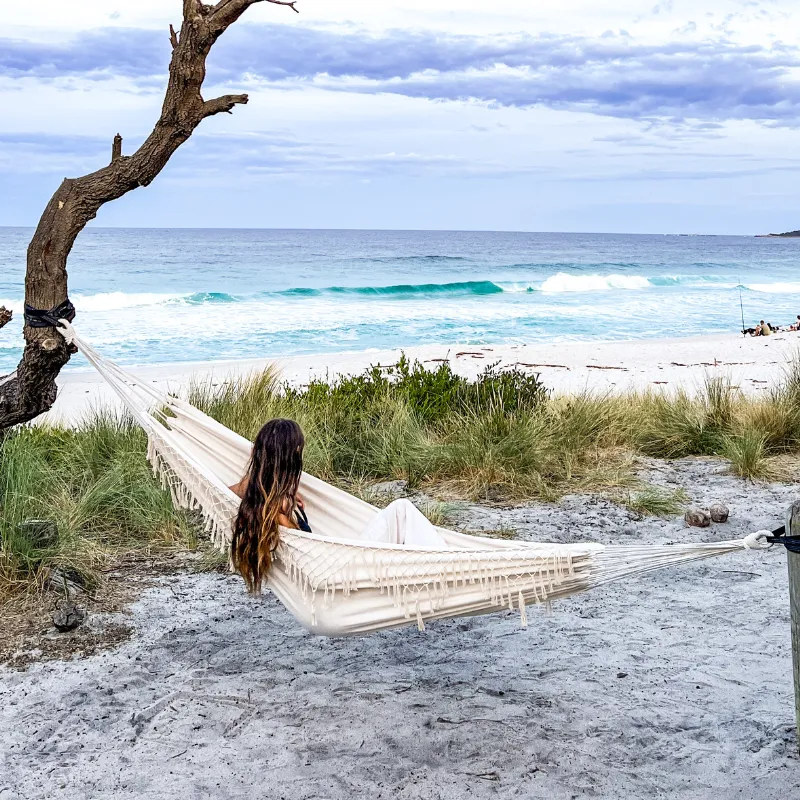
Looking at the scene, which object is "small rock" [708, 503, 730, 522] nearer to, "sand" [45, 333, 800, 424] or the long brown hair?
the long brown hair

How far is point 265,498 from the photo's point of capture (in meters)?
2.23

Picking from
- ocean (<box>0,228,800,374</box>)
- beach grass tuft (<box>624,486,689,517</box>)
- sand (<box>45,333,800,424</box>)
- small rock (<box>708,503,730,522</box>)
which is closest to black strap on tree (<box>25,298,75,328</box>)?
beach grass tuft (<box>624,486,689,517</box>)

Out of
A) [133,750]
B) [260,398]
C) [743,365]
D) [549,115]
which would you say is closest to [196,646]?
[133,750]

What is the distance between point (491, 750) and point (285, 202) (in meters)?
33.5

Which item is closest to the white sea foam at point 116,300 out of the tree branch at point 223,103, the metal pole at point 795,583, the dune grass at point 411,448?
the dune grass at point 411,448

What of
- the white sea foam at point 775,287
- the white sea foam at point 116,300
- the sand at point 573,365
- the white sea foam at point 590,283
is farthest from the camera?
the white sea foam at point 590,283

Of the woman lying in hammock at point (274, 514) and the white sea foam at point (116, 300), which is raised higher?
the white sea foam at point (116, 300)

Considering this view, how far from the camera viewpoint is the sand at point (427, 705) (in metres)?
1.92

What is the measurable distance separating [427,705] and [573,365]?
7010 millimetres

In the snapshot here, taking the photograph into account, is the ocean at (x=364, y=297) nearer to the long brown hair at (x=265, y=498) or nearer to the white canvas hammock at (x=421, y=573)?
the long brown hair at (x=265, y=498)

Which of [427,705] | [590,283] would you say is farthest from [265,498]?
[590,283]

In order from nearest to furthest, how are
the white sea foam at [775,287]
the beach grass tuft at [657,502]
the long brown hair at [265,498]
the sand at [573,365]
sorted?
the long brown hair at [265,498]
the beach grass tuft at [657,502]
the sand at [573,365]
the white sea foam at [775,287]

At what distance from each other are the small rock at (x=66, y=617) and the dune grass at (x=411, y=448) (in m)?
0.25

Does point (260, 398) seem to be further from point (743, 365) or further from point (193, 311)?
point (193, 311)
